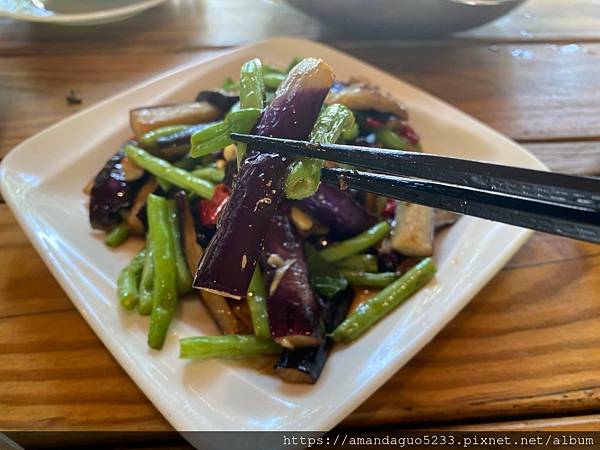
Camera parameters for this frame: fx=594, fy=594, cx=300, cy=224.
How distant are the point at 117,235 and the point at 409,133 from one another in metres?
0.74

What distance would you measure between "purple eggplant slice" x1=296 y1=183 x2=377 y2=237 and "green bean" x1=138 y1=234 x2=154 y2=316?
1.04ft

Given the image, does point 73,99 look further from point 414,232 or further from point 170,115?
point 414,232

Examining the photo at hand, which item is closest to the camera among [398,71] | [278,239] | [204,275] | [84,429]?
[204,275]

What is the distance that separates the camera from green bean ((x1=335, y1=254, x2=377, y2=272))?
4.05 feet

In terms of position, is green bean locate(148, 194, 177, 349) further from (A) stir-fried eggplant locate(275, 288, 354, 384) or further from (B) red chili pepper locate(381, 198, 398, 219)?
(B) red chili pepper locate(381, 198, 398, 219)

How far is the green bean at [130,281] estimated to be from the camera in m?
1.11

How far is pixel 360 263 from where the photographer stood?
1.24 metres

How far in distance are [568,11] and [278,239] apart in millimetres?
1811

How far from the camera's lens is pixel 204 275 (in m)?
0.78

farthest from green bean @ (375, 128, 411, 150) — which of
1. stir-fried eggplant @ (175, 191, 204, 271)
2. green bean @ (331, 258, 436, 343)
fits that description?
stir-fried eggplant @ (175, 191, 204, 271)

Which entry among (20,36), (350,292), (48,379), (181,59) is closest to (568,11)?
(181,59)

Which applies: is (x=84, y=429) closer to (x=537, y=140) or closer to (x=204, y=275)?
(x=204, y=275)

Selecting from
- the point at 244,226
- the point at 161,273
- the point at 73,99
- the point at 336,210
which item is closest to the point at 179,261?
the point at 161,273

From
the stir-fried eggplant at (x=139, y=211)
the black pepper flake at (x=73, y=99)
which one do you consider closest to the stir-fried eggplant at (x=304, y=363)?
the stir-fried eggplant at (x=139, y=211)
